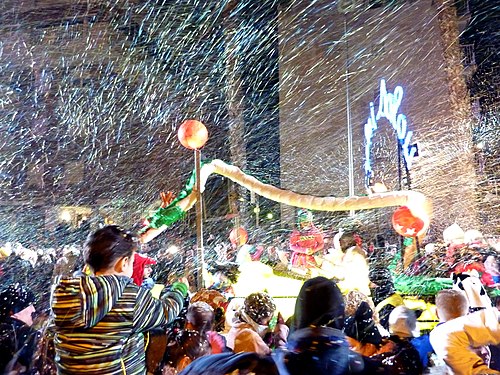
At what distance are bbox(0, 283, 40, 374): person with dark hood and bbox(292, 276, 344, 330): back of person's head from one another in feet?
5.96

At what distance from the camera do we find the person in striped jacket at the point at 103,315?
6.00 feet

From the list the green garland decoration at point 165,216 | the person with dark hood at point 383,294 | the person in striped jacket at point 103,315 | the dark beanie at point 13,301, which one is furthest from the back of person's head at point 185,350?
the person with dark hood at point 383,294

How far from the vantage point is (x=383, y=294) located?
4809mm

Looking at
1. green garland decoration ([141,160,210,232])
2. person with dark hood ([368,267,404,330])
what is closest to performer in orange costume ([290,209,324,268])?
person with dark hood ([368,267,404,330])

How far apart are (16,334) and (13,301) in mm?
A: 236

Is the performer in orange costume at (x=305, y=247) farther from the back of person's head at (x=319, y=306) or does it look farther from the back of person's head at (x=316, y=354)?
the back of person's head at (x=316, y=354)

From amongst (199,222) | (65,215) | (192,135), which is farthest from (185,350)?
(65,215)

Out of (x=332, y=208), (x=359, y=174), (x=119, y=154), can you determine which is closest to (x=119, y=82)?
(x=119, y=154)

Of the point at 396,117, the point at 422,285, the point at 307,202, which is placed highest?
the point at 396,117

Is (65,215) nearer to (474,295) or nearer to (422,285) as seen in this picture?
(422,285)

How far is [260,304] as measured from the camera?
2951mm

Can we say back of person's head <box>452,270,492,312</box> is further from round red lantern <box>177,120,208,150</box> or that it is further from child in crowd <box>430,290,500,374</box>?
round red lantern <box>177,120,208,150</box>

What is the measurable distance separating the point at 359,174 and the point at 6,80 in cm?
1044

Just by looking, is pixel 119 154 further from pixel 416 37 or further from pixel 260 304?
pixel 260 304
